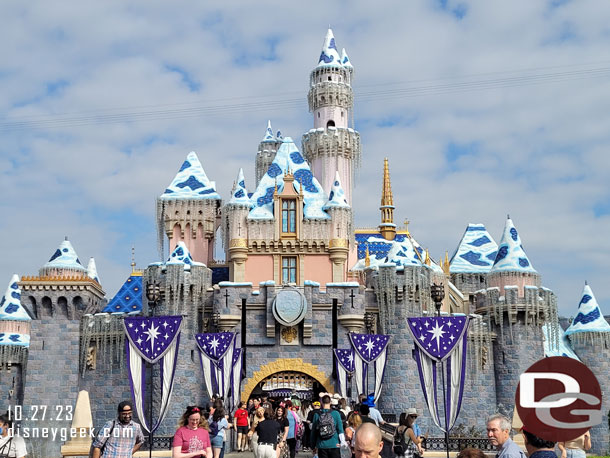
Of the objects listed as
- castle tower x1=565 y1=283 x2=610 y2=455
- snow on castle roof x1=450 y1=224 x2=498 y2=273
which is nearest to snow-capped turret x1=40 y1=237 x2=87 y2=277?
snow on castle roof x1=450 y1=224 x2=498 y2=273

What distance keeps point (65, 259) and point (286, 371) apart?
1394cm

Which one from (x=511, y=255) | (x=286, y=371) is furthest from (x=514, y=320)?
(x=286, y=371)

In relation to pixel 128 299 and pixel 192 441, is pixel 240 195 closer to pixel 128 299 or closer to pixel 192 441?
pixel 128 299

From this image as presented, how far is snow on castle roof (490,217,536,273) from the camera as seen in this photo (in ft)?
129

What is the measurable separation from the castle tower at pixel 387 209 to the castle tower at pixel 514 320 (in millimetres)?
11984

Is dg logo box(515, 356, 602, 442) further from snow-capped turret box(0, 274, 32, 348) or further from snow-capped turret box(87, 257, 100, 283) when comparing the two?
snow-capped turret box(87, 257, 100, 283)

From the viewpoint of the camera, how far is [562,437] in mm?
5207

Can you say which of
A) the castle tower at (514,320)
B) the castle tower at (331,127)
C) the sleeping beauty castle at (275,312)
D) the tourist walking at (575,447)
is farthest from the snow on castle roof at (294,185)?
the tourist walking at (575,447)

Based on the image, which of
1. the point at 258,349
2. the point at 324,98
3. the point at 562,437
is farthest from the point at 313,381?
the point at 562,437

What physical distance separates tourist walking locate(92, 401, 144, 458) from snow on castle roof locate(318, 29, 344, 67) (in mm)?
38541

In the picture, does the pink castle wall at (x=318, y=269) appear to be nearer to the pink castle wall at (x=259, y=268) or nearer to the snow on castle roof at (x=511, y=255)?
the pink castle wall at (x=259, y=268)

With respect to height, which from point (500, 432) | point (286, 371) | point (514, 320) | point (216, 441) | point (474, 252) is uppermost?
point (474, 252)

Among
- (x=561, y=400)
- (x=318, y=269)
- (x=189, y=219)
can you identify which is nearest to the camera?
(x=561, y=400)

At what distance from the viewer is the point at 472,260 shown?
50688 millimetres
